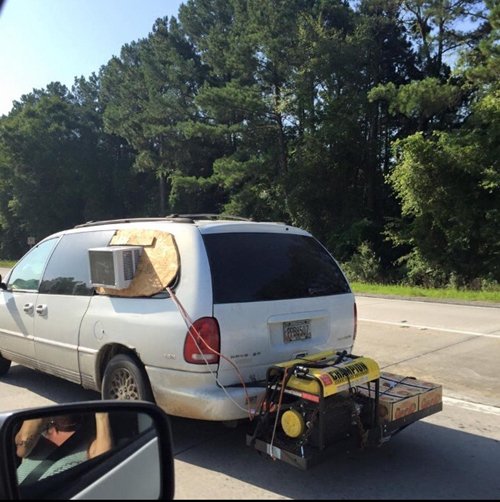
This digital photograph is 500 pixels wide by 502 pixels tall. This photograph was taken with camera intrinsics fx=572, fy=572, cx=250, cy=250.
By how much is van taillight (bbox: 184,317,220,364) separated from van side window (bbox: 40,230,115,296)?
4.70ft

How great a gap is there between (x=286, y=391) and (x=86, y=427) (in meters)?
1.84

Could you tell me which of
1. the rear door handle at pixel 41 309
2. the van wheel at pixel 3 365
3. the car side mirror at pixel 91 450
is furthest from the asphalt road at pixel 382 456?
the car side mirror at pixel 91 450

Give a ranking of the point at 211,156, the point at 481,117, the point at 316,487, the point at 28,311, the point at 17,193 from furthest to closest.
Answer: the point at 17,193
the point at 211,156
the point at 481,117
the point at 28,311
the point at 316,487

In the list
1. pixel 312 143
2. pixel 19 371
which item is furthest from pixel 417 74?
pixel 19 371

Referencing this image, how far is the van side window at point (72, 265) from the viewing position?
5.38 m

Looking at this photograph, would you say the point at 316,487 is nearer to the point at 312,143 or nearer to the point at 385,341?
the point at 385,341

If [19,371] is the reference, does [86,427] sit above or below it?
above

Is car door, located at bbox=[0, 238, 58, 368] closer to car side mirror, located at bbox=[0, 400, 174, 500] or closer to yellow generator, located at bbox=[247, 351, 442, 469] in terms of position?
yellow generator, located at bbox=[247, 351, 442, 469]

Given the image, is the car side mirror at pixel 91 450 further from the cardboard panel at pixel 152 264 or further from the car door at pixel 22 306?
the car door at pixel 22 306

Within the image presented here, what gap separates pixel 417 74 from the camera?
34406 millimetres

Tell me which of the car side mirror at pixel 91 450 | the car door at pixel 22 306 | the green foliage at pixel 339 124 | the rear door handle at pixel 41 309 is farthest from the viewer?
the green foliage at pixel 339 124

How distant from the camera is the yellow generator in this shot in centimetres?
376

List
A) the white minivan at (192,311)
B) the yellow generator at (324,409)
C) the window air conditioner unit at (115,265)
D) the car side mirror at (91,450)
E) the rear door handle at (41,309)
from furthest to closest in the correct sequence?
1. the rear door handle at (41,309)
2. the window air conditioner unit at (115,265)
3. the white minivan at (192,311)
4. the yellow generator at (324,409)
5. the car side mirror at (91,450)

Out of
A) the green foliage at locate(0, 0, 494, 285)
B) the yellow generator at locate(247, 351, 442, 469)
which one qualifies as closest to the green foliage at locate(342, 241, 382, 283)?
the green foliage at locate(0, 0, 494, 285)
